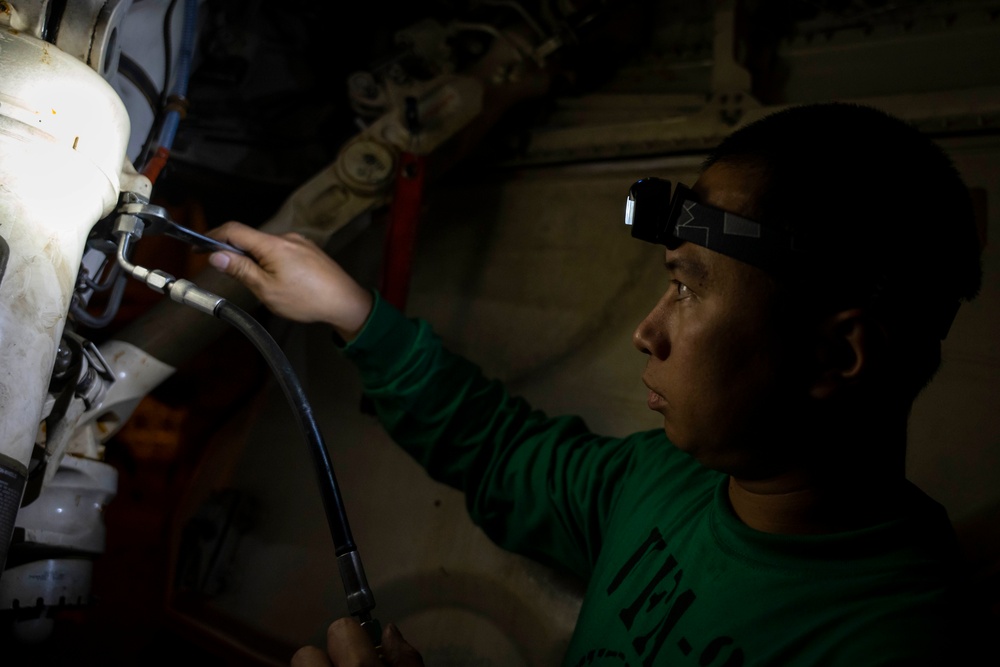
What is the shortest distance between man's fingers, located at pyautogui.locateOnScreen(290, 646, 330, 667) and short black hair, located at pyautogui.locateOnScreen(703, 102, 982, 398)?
1.85ft

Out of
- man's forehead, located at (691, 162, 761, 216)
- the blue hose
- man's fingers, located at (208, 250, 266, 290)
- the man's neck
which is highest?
the blue hose

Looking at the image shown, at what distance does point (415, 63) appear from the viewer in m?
1.54

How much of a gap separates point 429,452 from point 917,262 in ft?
2.39

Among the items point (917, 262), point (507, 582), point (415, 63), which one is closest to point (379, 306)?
point (507, 582)

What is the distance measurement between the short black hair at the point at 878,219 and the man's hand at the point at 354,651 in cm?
50

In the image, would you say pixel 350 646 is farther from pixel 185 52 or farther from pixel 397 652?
pixel 185 52

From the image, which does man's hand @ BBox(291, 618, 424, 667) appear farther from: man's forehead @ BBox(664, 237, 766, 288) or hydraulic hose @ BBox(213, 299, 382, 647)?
man's forehead @ BBox(664, 237, 766, 288)

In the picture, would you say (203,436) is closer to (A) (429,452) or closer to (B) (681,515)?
(A) (429,452)

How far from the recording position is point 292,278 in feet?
3.67

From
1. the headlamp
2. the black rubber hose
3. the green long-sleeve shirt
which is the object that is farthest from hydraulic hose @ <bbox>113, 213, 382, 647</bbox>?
the headlamp

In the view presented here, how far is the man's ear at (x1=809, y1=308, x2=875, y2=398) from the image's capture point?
0.66 meters

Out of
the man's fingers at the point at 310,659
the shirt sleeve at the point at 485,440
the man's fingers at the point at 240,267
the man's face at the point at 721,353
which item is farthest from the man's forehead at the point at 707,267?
the man's fingers at the point at 240,267

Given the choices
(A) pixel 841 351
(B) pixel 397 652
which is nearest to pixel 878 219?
(A) pixel 841 351

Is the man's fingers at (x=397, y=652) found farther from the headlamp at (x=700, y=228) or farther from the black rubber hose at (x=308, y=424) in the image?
the headlamp at (x=700, y=228)
